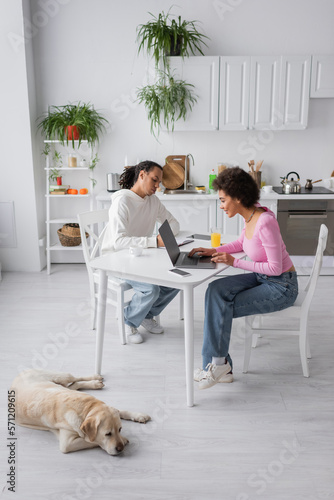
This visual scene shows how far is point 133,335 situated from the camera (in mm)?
3203

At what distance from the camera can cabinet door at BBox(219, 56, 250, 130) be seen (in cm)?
438

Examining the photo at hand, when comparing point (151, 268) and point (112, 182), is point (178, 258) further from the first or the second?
point (112, 182)

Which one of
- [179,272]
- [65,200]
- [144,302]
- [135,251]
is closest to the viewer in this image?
[179,272]

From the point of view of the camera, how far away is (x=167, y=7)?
455 cm

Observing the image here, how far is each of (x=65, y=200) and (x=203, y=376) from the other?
303 centimetres

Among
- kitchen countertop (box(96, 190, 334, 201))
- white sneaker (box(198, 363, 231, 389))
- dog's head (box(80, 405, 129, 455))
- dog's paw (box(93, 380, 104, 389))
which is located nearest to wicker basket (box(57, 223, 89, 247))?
kitchen countertop (box(96, 190, 334, 201))

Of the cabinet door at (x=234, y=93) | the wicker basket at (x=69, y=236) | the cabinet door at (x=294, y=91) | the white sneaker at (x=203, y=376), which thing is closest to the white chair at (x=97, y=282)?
the white sneaker at (x=203, y=376)

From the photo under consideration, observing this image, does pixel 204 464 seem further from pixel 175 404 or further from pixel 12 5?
pixel 12 5

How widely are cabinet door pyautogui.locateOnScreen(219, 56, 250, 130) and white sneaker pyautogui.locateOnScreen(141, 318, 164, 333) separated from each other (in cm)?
215

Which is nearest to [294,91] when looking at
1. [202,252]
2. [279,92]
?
[279,92]

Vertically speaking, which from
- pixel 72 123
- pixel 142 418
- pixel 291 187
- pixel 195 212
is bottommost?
pixel 142 418

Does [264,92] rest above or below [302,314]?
above

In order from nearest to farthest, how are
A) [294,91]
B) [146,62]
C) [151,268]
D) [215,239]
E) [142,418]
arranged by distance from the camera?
[142,418] < [151,268] < [215,239] < [294,91] < [146,62]

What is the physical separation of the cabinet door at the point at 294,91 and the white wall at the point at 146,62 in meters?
0.31
